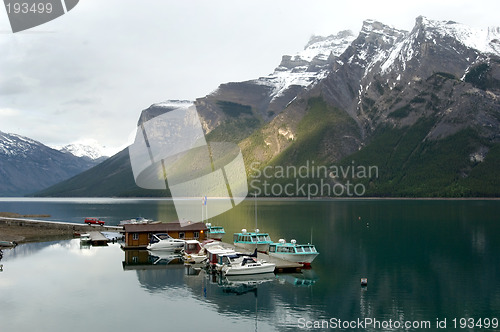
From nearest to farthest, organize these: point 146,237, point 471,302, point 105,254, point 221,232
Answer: point 471,302
point 105,254
point 146,237
point 221,232

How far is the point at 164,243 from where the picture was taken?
85.4m

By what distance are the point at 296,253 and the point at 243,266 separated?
9.51 meters

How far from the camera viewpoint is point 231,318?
43.5 metres

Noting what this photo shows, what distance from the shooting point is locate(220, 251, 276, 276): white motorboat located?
6138 cm

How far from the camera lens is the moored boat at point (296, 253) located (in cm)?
6769

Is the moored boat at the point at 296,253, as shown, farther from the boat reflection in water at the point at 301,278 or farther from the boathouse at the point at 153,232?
the boathouse at the point at 153,232

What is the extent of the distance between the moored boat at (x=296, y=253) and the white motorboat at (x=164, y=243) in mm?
21380

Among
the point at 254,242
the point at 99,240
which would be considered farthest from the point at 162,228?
the point at 254,242

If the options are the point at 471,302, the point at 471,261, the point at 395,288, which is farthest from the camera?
the point at 471,261

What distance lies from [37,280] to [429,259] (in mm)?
54694

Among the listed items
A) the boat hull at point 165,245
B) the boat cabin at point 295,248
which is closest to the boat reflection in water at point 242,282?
the boat cabin at point 295,248

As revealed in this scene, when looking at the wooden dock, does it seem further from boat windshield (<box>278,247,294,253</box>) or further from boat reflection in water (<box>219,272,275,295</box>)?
boat reflection in water (<box>219,272,275,295</box>)

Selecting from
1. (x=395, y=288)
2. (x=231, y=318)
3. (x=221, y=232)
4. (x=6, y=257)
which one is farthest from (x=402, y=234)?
(x=6, y=257)

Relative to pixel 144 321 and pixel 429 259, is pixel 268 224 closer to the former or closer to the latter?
pixel 429 259
